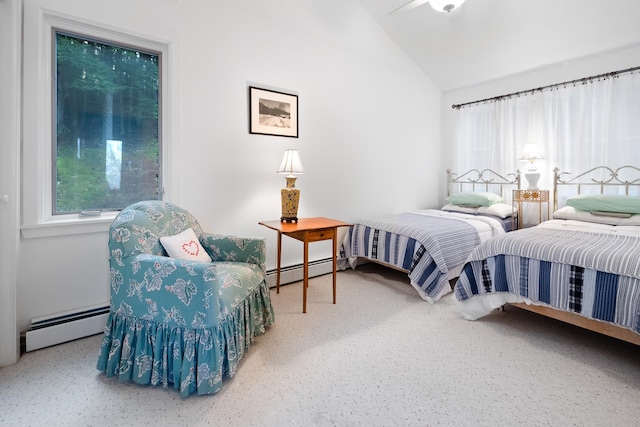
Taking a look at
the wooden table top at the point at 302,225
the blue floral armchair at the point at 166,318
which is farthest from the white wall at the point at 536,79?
the blue floral armchair at the point at 166,318

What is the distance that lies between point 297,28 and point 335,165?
4.72 ft

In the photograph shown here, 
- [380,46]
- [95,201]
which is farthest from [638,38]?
[95,201]

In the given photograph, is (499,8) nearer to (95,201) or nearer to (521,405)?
(521,405)

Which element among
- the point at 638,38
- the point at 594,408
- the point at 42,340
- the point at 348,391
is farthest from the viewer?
the point at 638,38

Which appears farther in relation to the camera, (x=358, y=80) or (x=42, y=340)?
(x=358, y=80)

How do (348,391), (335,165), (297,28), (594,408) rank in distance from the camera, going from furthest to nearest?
(335,165)
(297,28)
(348,391)
(594,408)

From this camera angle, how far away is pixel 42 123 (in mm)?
2141

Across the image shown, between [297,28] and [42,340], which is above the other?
[297,28]

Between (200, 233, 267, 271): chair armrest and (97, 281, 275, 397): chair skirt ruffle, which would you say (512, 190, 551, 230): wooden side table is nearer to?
(200, 233, 267, 271): chair armrest

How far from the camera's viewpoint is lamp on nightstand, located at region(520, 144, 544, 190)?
12.4 feet

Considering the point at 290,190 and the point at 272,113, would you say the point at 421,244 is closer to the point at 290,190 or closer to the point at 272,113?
the point at 290,190

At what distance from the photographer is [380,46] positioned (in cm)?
414

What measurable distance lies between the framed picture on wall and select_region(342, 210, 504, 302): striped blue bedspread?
1.34 metres

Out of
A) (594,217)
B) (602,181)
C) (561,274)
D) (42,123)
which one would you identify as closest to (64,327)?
(42,123)
